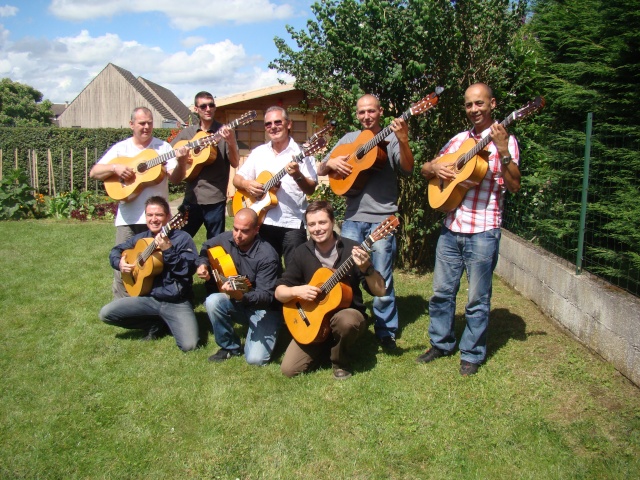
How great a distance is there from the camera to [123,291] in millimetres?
5164

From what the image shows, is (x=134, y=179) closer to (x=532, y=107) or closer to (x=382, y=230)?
(x=382, y=230)

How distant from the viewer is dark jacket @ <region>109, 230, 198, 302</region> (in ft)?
14.9

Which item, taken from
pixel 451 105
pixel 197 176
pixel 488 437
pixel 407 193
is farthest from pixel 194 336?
pixel 451 105

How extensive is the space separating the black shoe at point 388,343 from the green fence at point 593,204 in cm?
165

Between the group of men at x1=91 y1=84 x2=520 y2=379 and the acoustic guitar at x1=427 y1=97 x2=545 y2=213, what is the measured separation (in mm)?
63

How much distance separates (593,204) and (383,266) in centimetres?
178

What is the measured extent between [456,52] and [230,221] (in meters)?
5.67

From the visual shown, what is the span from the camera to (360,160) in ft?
13.7

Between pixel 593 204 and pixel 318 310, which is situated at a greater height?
pixel 593 204

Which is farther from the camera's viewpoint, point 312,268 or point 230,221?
point 230,221

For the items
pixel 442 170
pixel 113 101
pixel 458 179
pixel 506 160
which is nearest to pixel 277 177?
pixel 442 170

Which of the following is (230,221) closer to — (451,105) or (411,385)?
(451,105)

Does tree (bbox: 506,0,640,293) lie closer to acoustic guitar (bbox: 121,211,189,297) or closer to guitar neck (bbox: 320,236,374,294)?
guitar neck (bbox: 320,236,374,294)

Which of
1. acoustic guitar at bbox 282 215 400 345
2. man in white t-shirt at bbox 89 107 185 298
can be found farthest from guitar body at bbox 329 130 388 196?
man in white t-shirt at bbox 89 107 185 298
